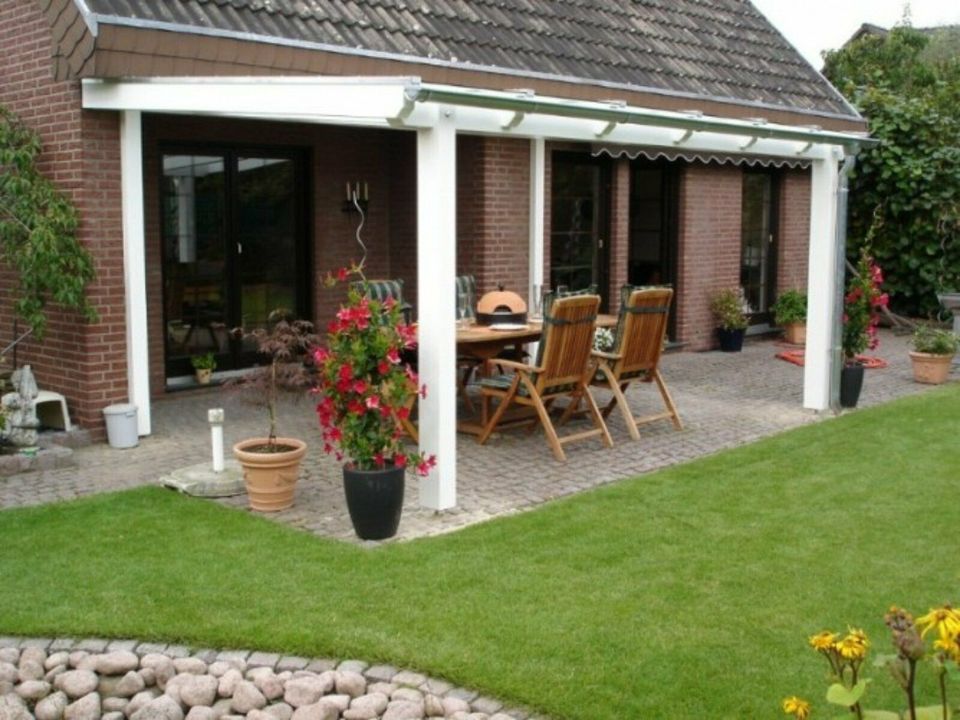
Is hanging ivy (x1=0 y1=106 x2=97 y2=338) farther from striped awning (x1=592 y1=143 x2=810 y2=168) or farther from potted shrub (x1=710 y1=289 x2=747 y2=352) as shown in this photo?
potted shrub (x1=710 y1=289 x2=747 y2=352)

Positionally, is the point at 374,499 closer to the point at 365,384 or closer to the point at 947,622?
the point at 365,384

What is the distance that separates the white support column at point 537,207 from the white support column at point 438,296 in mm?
5143

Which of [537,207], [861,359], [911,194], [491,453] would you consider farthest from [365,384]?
[911,194]

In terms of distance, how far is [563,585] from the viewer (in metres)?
5.31

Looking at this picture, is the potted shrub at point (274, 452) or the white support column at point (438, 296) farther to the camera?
the potted shrub at point (274, 452)

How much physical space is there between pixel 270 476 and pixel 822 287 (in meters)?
5.42

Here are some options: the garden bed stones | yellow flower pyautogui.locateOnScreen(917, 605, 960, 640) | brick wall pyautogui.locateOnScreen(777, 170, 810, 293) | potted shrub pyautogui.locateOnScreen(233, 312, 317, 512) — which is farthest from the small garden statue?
brick wall pyautogui.locateOnScreen(777, 170, 810, 293)

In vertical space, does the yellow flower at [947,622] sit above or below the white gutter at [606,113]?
below

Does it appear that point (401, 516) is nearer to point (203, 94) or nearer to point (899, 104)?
point (203, 94)

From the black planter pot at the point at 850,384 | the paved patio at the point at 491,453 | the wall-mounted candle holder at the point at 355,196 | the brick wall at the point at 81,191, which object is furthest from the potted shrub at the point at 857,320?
the brick wall at the point at 81,191

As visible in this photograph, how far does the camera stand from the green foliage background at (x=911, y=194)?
1584 cm

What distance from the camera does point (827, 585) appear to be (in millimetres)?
5328

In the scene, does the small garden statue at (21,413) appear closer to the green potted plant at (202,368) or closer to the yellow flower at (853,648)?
the green potted plant at (202,368)

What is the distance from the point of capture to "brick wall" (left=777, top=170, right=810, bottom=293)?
15622 mm
